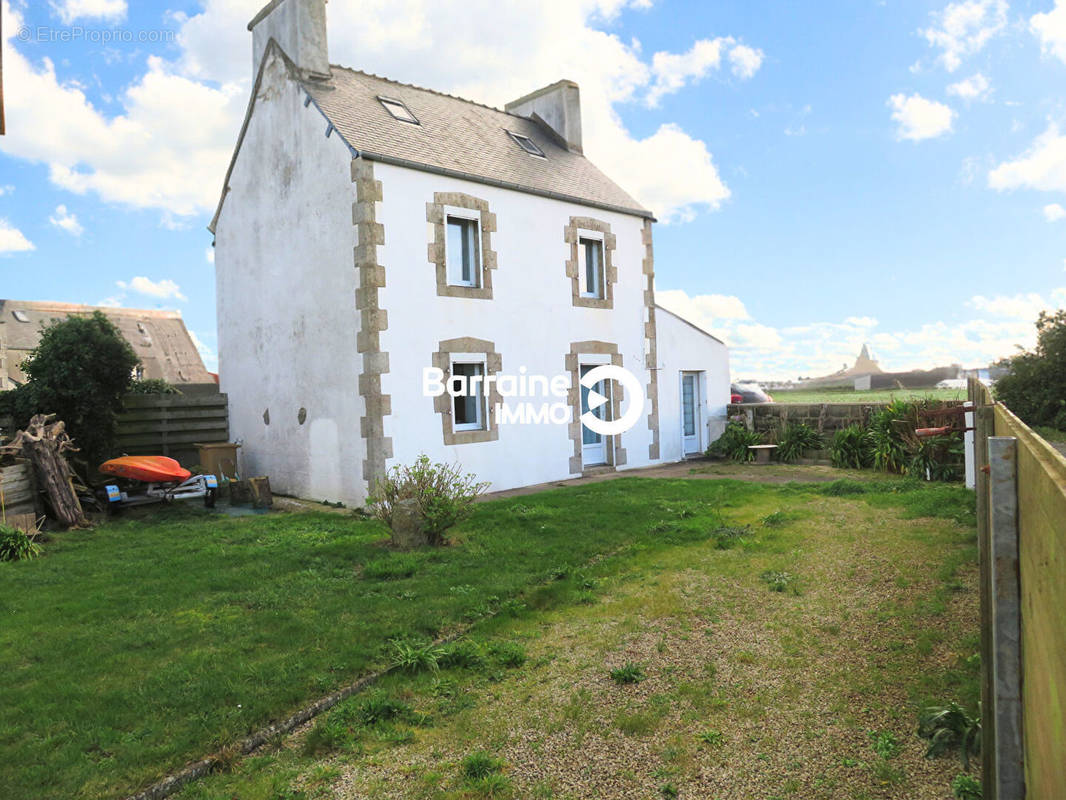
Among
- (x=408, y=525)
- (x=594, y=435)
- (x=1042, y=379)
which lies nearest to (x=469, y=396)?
(x=594, y=435)

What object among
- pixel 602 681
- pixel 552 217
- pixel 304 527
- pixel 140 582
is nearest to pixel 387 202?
pixel 552 217

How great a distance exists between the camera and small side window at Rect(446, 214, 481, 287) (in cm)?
1312

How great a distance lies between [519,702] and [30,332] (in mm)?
35927

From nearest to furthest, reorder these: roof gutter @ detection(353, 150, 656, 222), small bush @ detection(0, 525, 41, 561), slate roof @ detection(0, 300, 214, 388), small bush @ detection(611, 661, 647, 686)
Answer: small bush @ detection(611, 661, 647, 686)
small bush @ detection(0, 525, 41, 561)
roof gutter @ detection(353, 150, 656, 222)
slate roof @ detection(0, 300, 214, 388)

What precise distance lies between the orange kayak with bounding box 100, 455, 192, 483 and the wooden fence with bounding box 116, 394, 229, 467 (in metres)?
1.98

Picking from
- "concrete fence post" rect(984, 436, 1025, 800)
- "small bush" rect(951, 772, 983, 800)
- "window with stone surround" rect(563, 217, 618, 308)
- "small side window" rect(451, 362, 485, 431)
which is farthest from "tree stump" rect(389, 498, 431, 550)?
"window with stone surround" rect(563, 217, 618, 308)

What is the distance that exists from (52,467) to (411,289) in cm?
571

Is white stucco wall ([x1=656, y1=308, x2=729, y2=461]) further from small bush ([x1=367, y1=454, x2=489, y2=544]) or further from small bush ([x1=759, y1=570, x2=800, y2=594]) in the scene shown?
small bush ([x1=759, y1=570, x2=800, y2=594])

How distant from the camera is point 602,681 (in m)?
4.59

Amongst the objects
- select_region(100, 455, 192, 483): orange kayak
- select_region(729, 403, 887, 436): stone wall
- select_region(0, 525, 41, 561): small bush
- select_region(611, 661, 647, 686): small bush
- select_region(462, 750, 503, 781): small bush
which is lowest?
select_region(462, 750, 503, 781): small bush

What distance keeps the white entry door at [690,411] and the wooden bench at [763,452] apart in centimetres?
154

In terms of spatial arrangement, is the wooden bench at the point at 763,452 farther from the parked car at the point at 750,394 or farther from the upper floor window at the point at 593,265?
the parked car at the point at 750,394

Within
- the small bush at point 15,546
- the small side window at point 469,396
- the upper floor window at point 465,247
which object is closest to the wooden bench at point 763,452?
the small side window at point 469,396

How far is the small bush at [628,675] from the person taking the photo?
15.0 feet
